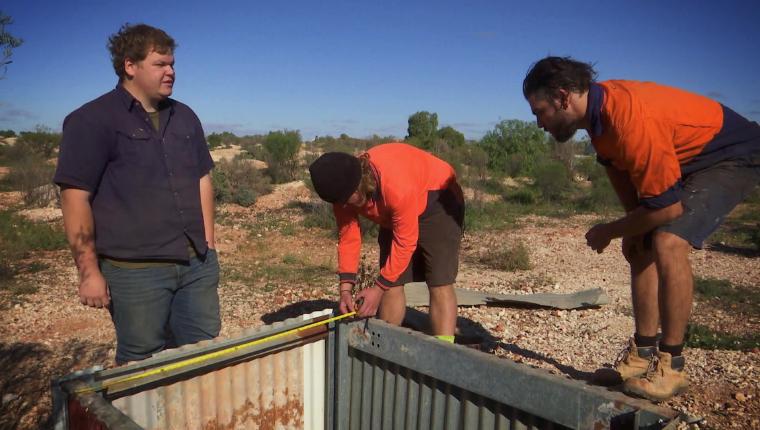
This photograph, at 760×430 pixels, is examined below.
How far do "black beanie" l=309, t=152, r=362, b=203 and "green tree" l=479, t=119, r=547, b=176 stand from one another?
20.5 m

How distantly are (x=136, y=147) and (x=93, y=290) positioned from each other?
0.67m

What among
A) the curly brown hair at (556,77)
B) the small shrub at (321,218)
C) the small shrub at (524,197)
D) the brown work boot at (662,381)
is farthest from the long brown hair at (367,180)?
the small shrub at (524,197)

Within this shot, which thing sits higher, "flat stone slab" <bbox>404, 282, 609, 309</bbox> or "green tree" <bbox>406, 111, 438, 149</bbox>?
"green tree" <bbox>406, 111, 438, 149</bbox>

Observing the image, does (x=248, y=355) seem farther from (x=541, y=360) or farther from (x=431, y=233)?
(x=541, y=360)

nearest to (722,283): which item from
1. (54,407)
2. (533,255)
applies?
(533,255)

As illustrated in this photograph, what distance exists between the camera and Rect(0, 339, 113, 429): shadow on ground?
11.3ft

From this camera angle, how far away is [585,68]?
2430mm

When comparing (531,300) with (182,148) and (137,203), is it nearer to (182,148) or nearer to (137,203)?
(182,148)

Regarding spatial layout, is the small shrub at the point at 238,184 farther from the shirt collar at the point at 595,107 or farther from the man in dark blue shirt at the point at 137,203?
the shirt collar at the point at 595,107

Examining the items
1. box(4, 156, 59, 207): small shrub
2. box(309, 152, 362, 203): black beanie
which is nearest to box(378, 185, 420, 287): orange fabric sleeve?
box(309, 152, 362, 203): black beanie

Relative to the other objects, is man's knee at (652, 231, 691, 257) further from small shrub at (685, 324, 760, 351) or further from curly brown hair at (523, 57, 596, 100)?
small shrub at (685, 324, 760, 351)

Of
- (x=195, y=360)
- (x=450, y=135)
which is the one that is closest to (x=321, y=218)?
(x=195, y=360)

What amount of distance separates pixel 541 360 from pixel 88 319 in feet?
13.6

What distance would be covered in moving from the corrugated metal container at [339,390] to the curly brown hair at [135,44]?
137 cm
